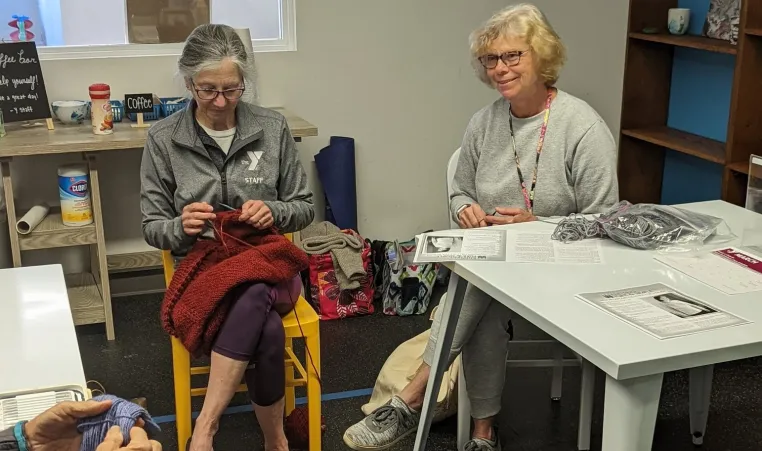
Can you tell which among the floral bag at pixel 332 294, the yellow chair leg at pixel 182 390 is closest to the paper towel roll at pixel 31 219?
the floral bag at pixel 332 294

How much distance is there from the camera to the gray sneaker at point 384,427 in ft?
8.16

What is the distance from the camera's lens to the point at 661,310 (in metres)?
1.68

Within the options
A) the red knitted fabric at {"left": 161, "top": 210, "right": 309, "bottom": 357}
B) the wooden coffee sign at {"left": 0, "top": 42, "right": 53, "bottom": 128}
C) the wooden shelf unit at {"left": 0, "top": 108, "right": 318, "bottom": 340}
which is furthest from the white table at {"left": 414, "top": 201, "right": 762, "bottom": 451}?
the wooden coffee sign at {"left": 0, "top": 42, "right": 53, "bottom": 128}

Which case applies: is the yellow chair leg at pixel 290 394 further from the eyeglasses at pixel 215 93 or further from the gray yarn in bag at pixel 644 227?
the gray yarn in bag at pixel 644 227

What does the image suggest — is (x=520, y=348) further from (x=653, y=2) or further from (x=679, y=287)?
(x=653, y=2)

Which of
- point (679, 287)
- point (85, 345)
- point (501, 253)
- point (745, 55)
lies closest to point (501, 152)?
point (501, 253)

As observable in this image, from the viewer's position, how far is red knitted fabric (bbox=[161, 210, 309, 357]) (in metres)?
2.22

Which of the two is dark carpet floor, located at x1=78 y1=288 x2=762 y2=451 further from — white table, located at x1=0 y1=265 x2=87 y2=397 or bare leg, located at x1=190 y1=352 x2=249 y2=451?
white table, located at x1=0 y1=265 x2=87 y2=397

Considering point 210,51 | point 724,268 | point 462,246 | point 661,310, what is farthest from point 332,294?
point 661,310

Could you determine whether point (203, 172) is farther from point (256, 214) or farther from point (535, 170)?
point (535, 170)

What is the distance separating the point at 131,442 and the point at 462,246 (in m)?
1.07

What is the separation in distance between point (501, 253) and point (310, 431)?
78cm

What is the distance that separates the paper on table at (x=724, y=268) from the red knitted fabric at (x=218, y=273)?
0.96 meters

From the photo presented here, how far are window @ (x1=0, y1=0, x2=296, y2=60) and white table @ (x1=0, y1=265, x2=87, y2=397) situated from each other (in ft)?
5.52
